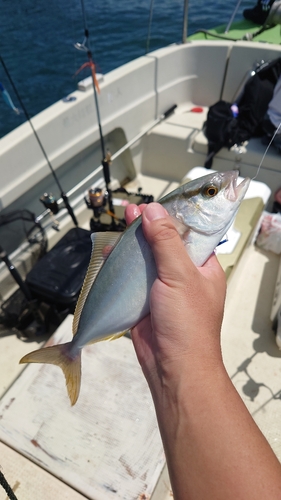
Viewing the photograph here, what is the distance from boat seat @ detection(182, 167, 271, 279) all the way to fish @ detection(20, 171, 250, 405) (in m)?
1.45

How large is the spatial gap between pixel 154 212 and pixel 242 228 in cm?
212

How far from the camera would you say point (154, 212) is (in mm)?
1622

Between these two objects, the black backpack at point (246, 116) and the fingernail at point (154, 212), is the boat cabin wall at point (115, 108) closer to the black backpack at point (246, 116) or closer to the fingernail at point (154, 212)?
the black backpack at point (246, 116)

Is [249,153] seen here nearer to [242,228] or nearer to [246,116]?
[246,116]

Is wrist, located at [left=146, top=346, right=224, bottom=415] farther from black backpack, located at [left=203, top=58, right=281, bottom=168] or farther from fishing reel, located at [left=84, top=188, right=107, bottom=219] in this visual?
black backpack, located at [left=203, top=58, right=281, bottom=168]

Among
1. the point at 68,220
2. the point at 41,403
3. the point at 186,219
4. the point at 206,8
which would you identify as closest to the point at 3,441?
the point at 41,403

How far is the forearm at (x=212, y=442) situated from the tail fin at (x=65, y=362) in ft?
1.90

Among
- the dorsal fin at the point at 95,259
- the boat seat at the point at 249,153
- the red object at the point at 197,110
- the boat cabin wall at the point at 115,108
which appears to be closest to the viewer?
the dorsal fin at the point at 95,259

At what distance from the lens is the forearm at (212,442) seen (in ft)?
3.47

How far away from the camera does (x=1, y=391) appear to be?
309 centimetres

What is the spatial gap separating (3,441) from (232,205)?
84.8 inches

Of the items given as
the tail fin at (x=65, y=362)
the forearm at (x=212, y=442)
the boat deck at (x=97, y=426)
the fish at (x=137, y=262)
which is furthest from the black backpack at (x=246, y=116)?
the forearm at (x=212, y=442)

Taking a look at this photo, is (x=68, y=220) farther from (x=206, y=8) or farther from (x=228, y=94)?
(x=206, y=8)

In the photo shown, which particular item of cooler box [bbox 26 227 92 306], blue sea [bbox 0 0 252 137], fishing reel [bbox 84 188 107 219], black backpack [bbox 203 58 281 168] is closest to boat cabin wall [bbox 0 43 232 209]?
fishing reel [bbox 84 188 107 219]
